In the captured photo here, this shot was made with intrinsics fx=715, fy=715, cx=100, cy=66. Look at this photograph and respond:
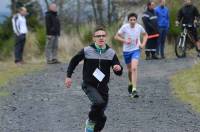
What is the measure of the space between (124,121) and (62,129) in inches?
47.3

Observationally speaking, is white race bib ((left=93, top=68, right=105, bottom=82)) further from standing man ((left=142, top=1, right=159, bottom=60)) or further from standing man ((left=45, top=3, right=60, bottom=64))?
standing man ((left=45, top=3, right=60, bottom=64))

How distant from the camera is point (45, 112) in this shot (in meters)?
12.5

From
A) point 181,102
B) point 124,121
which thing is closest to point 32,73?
point 181,102

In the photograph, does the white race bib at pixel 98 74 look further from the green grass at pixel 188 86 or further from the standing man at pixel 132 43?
the standing man at pixel 132 43

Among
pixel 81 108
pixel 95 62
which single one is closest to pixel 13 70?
pixel 81 108

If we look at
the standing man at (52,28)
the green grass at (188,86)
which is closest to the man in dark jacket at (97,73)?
the green grass at (188,86)

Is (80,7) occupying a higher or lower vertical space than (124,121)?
lower

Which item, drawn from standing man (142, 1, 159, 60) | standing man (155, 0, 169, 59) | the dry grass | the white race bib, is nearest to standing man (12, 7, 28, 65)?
the dry grass

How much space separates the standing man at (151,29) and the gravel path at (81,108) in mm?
3536

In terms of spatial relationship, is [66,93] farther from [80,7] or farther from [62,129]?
[80,7]

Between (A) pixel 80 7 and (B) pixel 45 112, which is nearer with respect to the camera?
(B) pixel 45 112

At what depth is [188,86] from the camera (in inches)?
631

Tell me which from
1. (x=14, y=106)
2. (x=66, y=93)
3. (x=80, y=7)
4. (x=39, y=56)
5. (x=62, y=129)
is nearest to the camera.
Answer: (x=62, y=129)

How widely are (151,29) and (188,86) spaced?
6294 mm
